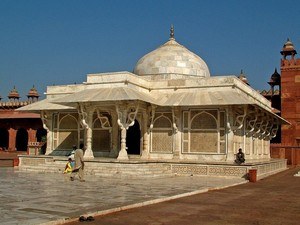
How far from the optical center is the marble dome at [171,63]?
20828 mm

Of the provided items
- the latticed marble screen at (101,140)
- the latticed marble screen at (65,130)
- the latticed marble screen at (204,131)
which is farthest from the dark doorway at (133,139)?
the latticed marble screen at (204,131)

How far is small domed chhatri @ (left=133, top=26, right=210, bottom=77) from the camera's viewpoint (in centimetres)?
2083

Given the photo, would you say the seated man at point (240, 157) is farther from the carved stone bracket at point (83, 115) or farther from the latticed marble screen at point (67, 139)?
the latticed marble screen at point (67, 139)

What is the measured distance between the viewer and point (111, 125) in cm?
1836

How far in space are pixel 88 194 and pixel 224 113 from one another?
8.96m

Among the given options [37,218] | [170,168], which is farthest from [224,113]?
[37,218]

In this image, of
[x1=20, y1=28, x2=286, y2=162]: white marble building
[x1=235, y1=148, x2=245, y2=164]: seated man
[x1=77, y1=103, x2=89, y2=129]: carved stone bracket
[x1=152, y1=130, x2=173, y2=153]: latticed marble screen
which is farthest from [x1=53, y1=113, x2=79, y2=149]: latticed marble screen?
[x1=235, y1=148, x2=245, y2=164]: seated man

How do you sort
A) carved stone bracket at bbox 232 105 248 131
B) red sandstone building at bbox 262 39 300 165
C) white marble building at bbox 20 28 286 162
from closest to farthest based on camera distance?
white marble building at bbox 20 28 286 162
carved stone bracket at bbox 232 105 248 131
red sandstone building at bbox 262 39 300 165

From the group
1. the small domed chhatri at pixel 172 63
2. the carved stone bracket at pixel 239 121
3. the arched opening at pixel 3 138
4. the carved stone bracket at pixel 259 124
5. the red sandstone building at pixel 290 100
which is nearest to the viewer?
the carved stone bracket at pixel 239 121

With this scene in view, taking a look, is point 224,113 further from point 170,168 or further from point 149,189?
point 149,189

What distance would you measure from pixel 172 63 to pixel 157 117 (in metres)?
4.04

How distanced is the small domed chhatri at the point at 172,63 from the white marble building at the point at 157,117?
0.43m

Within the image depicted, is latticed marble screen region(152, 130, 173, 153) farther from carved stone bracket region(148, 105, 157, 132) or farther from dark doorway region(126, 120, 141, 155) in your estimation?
dark doorway region(126, 120, 141, 155)

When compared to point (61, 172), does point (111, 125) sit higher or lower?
higher
